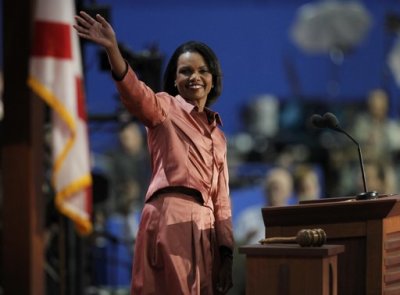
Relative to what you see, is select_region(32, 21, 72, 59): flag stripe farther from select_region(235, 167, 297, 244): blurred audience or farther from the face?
the face

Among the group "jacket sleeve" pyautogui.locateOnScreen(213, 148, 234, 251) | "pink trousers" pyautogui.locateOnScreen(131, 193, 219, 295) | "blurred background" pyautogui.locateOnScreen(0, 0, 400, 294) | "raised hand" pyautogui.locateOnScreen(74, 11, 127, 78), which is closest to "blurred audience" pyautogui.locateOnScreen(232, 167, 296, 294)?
"blurred background" pyautogui.locateOnScreen(0, 0, 400, 294)

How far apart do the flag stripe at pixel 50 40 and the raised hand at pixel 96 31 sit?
97.9 inches

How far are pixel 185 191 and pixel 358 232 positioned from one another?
497 millimetres

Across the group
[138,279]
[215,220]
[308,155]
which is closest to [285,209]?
[215,220]

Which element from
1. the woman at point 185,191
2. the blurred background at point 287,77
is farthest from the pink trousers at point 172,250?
the blurred background at point 287,77

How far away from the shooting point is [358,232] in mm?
2719

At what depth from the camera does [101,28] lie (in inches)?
100

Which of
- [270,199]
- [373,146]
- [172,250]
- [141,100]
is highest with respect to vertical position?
[141,100]

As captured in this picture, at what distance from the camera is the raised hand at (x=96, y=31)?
2525 mm

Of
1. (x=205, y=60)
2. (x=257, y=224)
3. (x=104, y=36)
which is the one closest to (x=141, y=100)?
(x=104, y=36)

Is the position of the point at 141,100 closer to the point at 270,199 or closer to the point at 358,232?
the point at 358,232

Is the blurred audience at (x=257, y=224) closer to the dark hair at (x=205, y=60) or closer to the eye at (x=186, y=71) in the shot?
the dark hair at (x=205, y=60)

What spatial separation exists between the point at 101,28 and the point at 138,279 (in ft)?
2.31

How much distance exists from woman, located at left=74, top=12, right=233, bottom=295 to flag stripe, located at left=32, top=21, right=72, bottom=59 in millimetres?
2288
